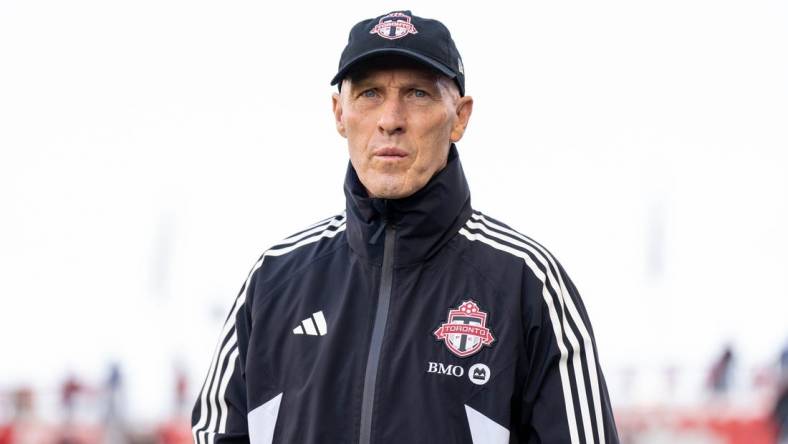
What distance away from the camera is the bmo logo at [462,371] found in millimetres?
3455

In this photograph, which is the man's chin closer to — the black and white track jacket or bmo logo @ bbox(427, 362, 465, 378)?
the black and white track jacket

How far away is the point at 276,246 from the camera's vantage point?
3.84m

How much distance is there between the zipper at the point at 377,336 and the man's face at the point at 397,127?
15 centimetres

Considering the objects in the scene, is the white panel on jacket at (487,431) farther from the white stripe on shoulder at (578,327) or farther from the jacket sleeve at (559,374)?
the white stripe on shoulder at (578,327)

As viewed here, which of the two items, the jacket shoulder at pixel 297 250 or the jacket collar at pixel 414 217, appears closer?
the jacket collar at pixel 414 217

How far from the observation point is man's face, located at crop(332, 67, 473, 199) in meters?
3.58

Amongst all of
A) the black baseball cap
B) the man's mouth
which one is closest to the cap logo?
the black baseball cap

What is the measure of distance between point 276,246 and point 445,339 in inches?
24.4

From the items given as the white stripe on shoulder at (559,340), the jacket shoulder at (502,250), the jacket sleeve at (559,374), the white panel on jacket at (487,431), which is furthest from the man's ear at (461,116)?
the white panel on jacket at (487,431)

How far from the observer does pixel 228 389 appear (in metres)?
3.73

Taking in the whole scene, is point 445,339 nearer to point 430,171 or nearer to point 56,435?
Answer: point 430,171

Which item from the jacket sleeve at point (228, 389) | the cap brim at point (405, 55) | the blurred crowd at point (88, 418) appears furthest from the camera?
the blurred crowd at point (88, 418)

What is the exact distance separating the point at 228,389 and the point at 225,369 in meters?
0.06

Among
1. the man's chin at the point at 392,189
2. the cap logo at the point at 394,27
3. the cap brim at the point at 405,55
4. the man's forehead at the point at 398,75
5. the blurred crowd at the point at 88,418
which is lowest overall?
the blurred crowd at the point at 88,418
